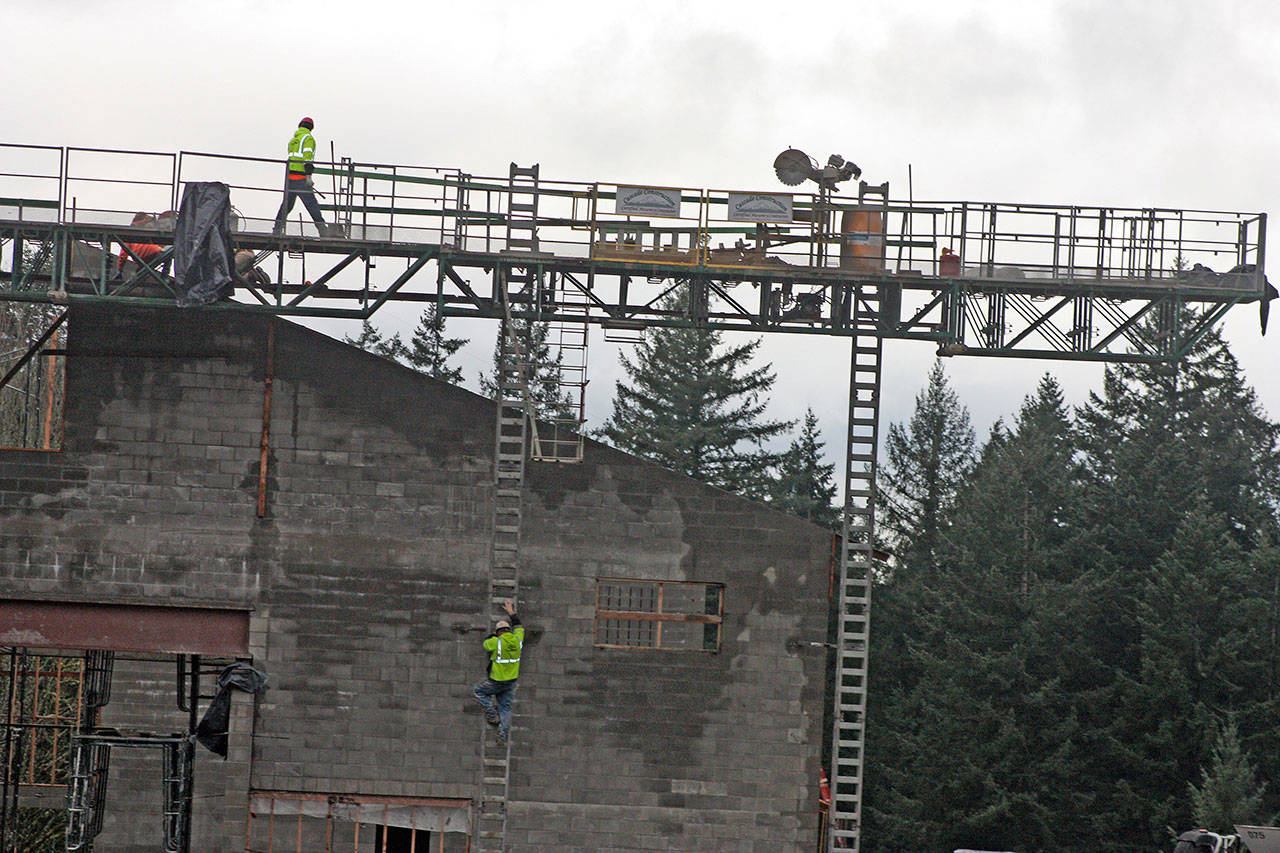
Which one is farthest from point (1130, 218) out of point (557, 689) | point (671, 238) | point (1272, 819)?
point (1272, 819)

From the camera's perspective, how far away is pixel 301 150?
24.2 m

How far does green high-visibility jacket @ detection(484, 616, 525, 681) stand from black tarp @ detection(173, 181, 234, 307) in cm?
668

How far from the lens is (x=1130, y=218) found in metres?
25.0

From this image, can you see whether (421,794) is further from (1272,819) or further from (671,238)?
(1272,819)

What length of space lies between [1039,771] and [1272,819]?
20.1ft

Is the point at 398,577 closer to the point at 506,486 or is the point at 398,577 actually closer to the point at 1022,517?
the point at 506,486

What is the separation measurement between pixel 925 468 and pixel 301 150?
40.5 metres

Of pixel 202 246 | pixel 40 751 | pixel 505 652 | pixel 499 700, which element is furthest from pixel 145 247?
pixel 40 751

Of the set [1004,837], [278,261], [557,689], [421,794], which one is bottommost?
[1004,837]

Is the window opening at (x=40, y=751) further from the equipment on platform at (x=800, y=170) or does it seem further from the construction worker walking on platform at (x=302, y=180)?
the equipment on platform at (x=800, y=170)

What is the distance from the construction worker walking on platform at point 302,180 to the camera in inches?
950

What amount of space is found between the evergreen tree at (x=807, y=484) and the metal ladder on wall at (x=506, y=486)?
3278 cm

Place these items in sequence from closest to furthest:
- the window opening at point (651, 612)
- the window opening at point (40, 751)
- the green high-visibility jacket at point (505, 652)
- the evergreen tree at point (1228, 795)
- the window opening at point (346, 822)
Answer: the green high-visibility jacket at point (505, 652) → the window opening at point (346, 822) → the window opening at point (651, 612) → the window opening at point (40, 751) → the evergreen tree at point (1228, 795)

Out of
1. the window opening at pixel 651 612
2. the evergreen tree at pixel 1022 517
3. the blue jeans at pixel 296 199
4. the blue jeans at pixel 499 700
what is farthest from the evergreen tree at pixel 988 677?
the blue jeans at pixel 296 199
